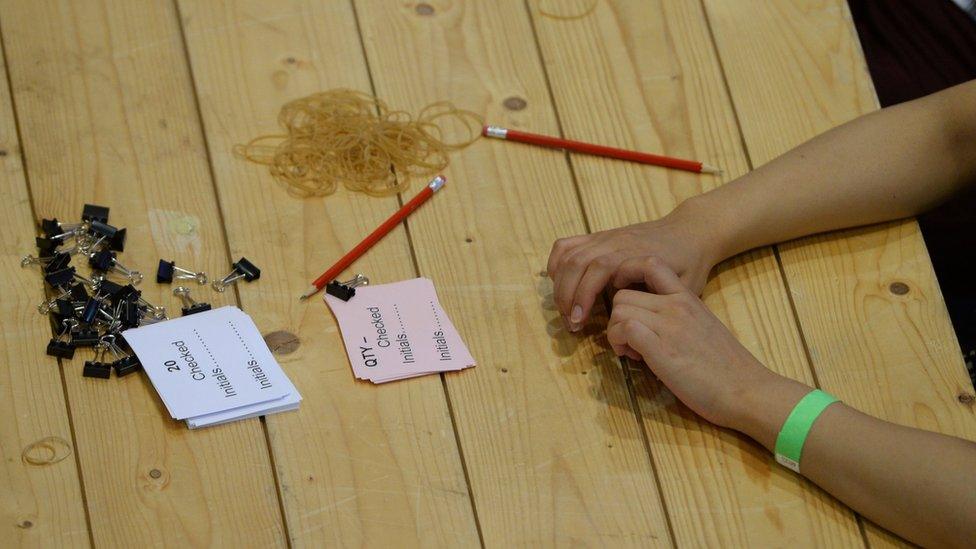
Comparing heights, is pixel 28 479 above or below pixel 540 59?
below

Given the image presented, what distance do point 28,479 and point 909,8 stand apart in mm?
1548

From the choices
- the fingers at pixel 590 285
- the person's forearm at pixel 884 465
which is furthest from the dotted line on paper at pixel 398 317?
the person's forearm at pixel 884 465

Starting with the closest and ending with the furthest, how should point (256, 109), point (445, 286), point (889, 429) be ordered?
point (889, 429) → point (445, 286) → point (256, 109)

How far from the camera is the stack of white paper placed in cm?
145

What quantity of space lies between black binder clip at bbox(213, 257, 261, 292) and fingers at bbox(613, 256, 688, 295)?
0.49m

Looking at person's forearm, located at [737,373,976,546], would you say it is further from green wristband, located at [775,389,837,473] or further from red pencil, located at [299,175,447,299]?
red pencil, located at [299,175,447,299]

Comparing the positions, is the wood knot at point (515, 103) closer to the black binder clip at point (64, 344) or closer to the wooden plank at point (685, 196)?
the wooden plank at point (685, 196)

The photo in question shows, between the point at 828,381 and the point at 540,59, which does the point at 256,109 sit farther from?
the point at 828,381

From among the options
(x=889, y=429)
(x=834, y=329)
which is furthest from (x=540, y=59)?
(x=889, y=429)

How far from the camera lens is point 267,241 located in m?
1.62

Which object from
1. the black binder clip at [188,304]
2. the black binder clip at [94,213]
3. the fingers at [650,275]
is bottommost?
the fingers at [650,275]

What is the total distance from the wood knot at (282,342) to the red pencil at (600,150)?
45cm

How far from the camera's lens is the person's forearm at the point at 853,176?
5.24ft

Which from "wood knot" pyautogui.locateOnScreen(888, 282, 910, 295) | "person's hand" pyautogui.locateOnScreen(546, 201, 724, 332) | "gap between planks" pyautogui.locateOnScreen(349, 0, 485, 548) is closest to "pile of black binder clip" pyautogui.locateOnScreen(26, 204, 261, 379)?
"gap between planks" pyautogui.locateOnScreen(349, 0, 485, 548)
